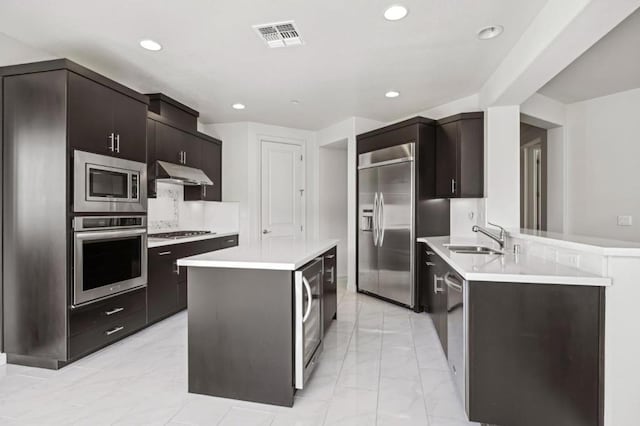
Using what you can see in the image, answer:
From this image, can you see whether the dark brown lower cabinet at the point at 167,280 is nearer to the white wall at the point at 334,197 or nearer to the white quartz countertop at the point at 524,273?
the white wall at the point at 334,197

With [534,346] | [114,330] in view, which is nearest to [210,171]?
[114,330]

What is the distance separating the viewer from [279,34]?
260cm

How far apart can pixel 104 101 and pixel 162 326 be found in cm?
218

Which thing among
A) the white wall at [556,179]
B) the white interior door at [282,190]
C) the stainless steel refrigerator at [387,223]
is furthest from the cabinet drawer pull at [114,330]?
the white wall at [556,179]

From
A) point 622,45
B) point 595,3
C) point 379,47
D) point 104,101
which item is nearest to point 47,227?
point 104,101

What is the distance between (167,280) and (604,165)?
207 inches

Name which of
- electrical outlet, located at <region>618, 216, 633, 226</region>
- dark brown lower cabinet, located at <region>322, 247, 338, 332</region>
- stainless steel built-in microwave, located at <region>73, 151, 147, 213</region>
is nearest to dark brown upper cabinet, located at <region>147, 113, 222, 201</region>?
stainless steel built-in microwave, located at <region>73, 151, 147, 213</region>

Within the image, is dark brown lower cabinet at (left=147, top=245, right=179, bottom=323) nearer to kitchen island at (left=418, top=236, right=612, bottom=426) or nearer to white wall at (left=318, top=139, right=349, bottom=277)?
white wall at (left=318, top=139, right=349, bottom=277)

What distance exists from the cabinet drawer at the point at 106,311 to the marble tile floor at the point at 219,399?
266 millimetres

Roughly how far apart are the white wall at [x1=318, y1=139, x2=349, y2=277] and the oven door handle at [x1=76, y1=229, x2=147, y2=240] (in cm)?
328

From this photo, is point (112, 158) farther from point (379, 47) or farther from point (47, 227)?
point (379, 47)

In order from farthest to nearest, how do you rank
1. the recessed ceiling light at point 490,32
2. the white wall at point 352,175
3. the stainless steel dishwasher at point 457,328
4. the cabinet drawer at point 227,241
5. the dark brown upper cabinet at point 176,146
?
1. the white wall at point 352,175
2. the cabinet drawer at point 227,241
3. the dark brown upper cabinet at point 176,146
4. the recessed ceiling light at point 490,32
5. the stainless steel dishwasher at point 457,328

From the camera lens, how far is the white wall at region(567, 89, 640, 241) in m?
3.90

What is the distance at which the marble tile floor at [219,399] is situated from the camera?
1872 mm
